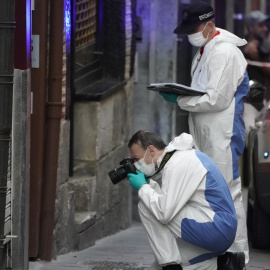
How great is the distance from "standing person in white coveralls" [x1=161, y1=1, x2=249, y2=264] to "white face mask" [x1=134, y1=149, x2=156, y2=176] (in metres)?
1.17

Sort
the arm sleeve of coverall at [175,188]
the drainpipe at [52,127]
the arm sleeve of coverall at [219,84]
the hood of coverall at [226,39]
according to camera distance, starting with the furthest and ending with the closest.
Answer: the drainpipe at [52,127] < the hood of coverall at [226,39] < the arm sleeve of coverall at [219,84] < the arm sleeve of coverall at [175,188]

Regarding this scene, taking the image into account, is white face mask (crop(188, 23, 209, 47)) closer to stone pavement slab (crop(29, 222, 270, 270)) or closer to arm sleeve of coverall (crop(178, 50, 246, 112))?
arm sleeve of coverall (crop(178, 50, 246, 112))

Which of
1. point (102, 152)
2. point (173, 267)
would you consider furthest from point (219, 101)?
point (102, 152)

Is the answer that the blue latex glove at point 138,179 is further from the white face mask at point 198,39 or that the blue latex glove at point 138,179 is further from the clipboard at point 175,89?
the white face mask at point 198,39

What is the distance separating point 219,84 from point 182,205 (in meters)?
1.53

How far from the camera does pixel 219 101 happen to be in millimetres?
8367

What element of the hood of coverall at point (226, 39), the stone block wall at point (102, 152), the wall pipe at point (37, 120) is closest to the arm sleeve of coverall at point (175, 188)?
the hood of coverall at point (226, 39)

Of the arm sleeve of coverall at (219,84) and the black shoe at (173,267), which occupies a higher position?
the arm sleeve of coverall at (219,84)

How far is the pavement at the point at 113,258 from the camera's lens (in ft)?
29.8

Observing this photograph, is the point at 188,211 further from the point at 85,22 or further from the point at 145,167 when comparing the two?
the point at 85,22

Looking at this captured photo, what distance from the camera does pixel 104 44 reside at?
1194cm

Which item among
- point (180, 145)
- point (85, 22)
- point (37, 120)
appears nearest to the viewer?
point (180, 145)

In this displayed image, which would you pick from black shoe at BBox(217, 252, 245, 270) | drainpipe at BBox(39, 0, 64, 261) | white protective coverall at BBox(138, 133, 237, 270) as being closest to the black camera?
white protective coverall at BBox(138, 133, 237, 270)

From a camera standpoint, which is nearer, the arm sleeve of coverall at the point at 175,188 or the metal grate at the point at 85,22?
the arm sleeve of coverall at the point at 175,188
